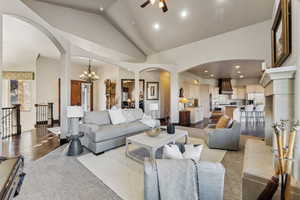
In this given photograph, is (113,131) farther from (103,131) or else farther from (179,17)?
(179,17)

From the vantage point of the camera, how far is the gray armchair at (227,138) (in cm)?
348

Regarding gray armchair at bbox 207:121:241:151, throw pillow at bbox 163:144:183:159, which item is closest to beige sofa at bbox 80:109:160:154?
gray armchair at bbox 207:121:241:151

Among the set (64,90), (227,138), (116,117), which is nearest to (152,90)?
(116,117)

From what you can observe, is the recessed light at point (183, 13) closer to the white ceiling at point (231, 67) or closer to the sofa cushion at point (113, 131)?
the white ceiling at point (231, 67)

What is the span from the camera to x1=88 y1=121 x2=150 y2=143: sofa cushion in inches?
128

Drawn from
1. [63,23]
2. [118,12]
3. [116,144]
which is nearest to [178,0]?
[118,12]

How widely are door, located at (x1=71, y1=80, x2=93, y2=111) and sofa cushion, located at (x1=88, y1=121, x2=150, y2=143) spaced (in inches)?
220

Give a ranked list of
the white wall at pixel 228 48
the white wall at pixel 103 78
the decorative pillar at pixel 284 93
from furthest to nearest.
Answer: the white wall at pixel 103 78 → the white wall at pixel 228 48 → the decorative pillar at pixel 284 93

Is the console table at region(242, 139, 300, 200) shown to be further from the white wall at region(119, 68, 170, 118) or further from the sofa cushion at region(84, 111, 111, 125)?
the white wall at region(119, 68, 170, 118)

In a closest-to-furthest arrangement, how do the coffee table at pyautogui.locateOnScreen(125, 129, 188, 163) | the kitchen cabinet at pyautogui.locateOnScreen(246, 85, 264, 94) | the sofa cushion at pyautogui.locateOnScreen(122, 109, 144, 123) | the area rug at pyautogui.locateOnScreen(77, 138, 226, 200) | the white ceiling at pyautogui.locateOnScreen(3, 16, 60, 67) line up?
the area rug at pyautogui.locateOnScreen(77, 138, 226, 200) < the coffee table at pyautogui.locateOnScreen(125, 129, 188, 163) < the white ceiling at pyautogui.locateOnScreen(3, 16, 60, 67) < the sofa cushion at pyautogui.locateOnScreen(122, 109, 144, 123) < the kitchen cabinet at pyautogui.locateOnScreen(246, 85, 264, 94)

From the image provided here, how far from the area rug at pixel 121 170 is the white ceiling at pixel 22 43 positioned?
4.17 m

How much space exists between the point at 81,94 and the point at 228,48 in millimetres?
8001

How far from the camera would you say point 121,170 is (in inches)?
102

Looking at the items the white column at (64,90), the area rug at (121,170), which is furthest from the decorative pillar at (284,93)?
the white column at (64,90)
